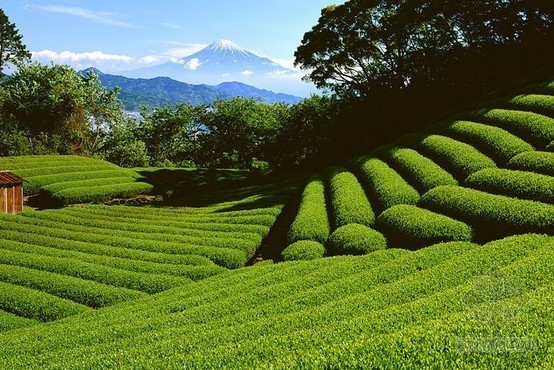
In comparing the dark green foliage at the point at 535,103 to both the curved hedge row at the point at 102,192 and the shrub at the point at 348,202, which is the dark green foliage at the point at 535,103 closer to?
the shrub at the point at 348,202

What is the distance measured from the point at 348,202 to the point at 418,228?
249 inches

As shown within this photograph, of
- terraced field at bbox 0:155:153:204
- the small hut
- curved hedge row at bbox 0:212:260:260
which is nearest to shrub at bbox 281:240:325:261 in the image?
curved hedge row at bbox 0:212:260:260

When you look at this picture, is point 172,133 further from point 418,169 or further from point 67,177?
point 418,169

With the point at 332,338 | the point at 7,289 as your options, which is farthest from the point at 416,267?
the point at 7,289

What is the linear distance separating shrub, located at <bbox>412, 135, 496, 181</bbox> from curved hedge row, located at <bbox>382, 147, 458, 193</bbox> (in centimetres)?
49

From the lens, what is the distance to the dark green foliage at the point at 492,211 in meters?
16.8

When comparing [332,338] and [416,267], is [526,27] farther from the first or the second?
[332,338]

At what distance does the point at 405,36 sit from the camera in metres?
44.7

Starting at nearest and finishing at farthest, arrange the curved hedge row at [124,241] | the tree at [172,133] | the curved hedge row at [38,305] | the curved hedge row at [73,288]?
1. the curved hedge row at [38,305]
2. the curved hedge row at [73,288]
3. the curved hedge row at [124,241]
4. the tree at [172,133]

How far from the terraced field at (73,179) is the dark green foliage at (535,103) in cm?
3016

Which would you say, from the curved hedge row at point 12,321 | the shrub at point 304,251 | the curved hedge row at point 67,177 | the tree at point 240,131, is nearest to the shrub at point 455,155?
the shrub at point 304,251

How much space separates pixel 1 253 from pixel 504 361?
73.3ft

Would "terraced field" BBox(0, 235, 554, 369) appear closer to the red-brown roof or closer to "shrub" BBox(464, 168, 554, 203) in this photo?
"shrub" BBox(464, 168, 554, 203)

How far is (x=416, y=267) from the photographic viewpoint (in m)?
15.4
